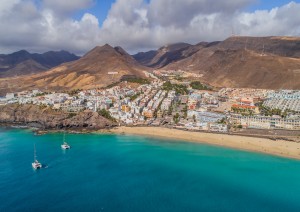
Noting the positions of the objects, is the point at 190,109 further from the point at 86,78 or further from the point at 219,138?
the point at 86,78

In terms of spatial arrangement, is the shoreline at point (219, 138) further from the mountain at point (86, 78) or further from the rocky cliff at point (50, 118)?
the mountain at point (86, 78)

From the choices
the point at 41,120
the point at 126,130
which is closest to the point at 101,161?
the point at 126,130

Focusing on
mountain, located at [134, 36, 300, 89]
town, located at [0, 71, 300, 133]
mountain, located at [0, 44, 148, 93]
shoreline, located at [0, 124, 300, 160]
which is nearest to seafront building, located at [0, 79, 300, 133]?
town, located at [0, 71, 300, 133]

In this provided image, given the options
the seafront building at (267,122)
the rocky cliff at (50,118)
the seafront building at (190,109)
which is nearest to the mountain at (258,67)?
the seafront building at (190,109)

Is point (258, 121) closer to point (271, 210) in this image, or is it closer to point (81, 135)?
point (271, 210)

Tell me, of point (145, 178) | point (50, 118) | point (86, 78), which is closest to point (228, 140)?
point (145, 178)

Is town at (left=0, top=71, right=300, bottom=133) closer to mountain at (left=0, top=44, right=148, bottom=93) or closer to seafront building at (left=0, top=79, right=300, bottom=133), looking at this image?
seafront building at (left=0, top=79, right=300, bottom=133)
